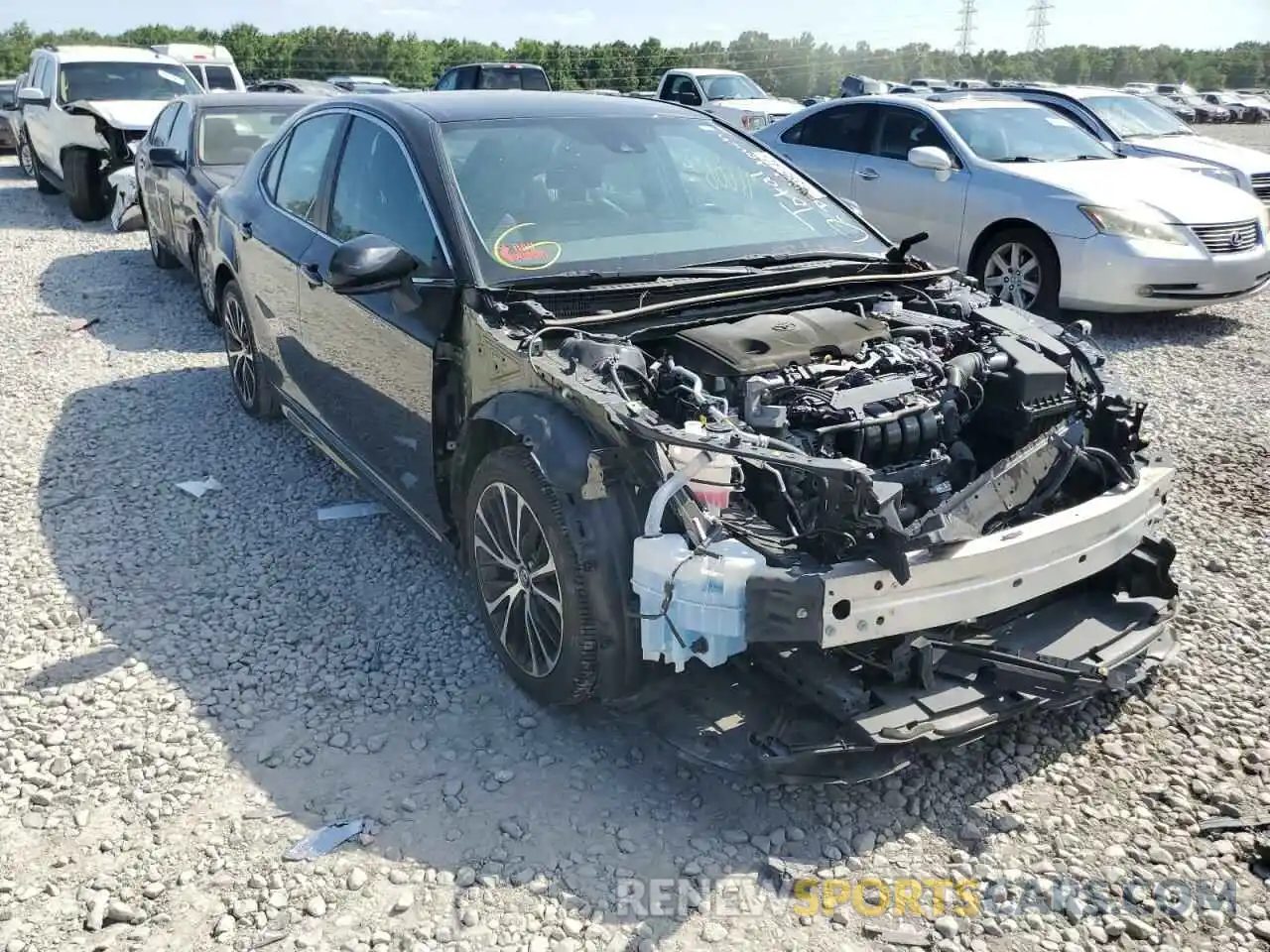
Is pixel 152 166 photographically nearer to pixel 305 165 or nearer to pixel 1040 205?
pixel 305 165

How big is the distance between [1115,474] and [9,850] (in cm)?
345

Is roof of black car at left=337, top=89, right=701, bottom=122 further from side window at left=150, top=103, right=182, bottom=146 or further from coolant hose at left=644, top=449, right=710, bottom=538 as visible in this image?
side window at left=150, top=103, right=182, bottom=146

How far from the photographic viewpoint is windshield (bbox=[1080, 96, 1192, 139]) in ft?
40.6

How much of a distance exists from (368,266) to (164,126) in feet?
23.8

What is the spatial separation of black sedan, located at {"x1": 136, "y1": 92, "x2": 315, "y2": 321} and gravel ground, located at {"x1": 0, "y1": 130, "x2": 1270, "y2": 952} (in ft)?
12.5

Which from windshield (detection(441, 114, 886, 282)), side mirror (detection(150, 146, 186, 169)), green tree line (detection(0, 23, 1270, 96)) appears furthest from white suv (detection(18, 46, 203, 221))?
green tree line (detection(0, 23, 1270, 96))

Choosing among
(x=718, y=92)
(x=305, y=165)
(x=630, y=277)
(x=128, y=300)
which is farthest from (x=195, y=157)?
(x=718, y=92)

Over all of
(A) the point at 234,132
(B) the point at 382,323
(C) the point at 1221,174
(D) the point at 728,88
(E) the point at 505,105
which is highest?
(D) the point at 728,88

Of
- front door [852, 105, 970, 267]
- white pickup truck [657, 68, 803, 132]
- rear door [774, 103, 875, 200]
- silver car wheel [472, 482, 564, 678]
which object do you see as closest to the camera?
silver car wheel [472, 482, 564, 678]

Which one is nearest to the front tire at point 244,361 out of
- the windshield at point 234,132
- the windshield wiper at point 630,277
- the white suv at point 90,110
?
the windshield wiper at point 630,277

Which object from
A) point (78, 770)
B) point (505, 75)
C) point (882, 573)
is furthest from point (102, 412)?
point (505, 75)

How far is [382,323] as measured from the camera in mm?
4066

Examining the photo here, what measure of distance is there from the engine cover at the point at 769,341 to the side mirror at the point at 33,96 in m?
13.2

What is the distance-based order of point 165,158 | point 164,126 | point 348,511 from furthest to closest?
1. point 164,126
2. point 165,158
3. point 348,511
